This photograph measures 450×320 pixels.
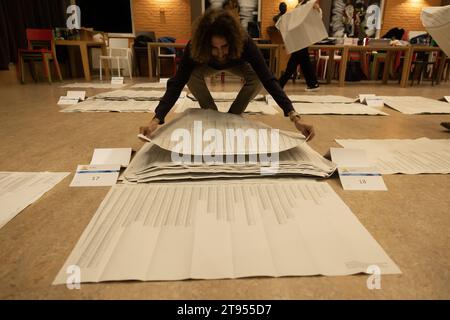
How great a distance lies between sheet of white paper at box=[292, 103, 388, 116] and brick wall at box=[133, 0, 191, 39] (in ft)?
15.8

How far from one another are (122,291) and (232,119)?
2.38ft

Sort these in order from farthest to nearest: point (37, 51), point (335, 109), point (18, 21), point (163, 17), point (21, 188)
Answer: point (163, 17), point (18, 21), point (37, 51), point (335, 109), point (21, 188)

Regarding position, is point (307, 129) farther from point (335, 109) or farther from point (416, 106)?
point (416, 106)

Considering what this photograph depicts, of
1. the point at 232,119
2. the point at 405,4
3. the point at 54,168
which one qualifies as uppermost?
the point at 405,4

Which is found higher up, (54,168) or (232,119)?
A: (232,119)

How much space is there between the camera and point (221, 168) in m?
0.90

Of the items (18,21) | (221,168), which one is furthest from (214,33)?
(18,21)

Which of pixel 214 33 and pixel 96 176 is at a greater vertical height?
pixel 214 33

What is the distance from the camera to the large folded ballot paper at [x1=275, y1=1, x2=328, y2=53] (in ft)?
9.88

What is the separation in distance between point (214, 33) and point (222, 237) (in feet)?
2.28

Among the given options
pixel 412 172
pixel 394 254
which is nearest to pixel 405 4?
pixel 412 172
